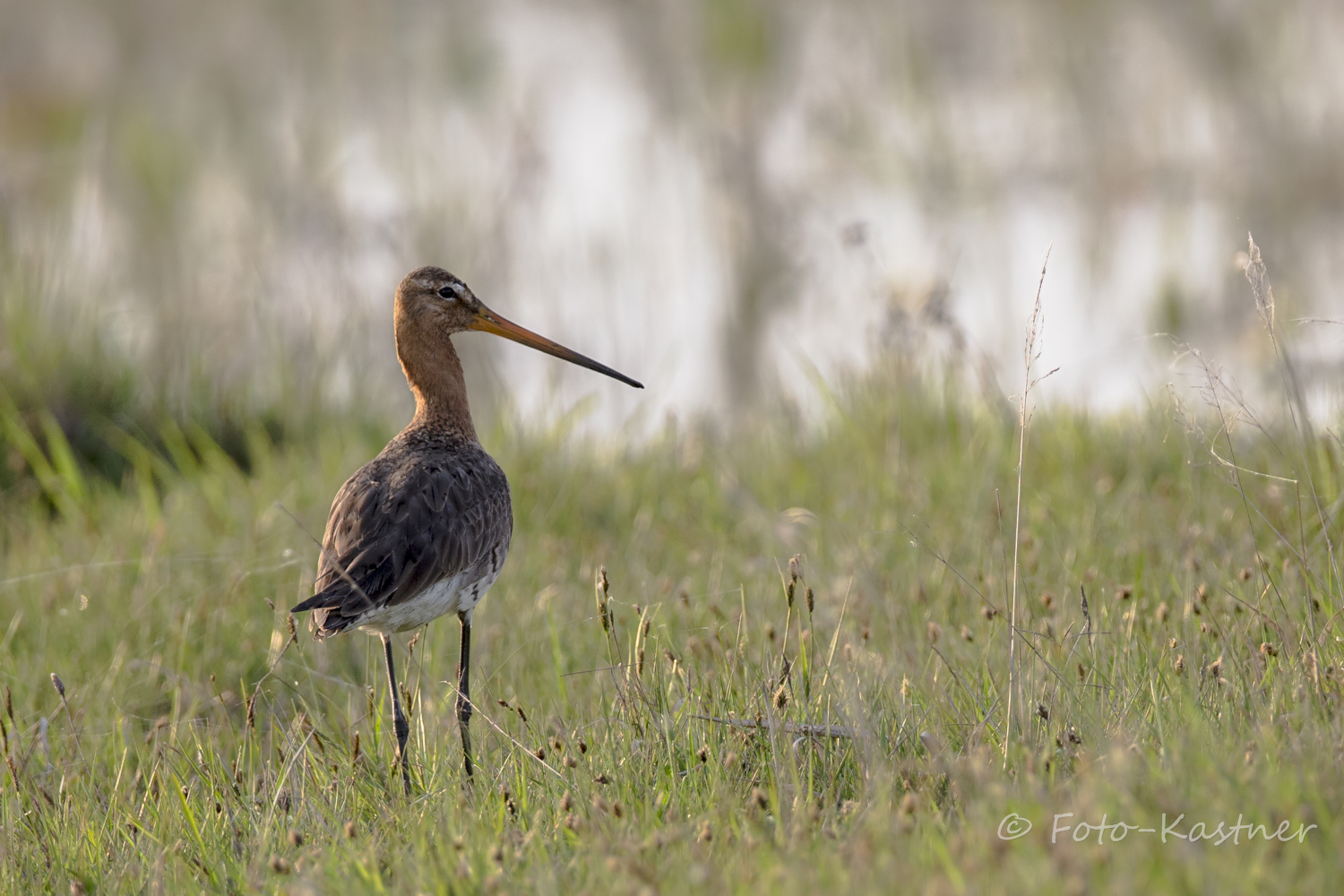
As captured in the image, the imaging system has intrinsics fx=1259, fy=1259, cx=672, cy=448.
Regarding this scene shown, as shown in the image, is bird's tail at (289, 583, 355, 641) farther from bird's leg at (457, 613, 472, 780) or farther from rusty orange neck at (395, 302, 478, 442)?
rusty orange neck at (395, 302, 478, 442)

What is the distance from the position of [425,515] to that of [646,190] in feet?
27.7

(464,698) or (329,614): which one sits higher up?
(329,614)

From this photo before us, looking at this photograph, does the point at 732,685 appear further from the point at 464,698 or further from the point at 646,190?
the point at 646,190

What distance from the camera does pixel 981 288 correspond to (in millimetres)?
8984

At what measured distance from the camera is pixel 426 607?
3.59m

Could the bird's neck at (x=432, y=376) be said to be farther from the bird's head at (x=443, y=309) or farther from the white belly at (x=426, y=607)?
the white belly at (x=426, y=607)

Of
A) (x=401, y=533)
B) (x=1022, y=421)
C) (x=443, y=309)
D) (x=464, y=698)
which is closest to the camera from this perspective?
(x=1022, y=421)

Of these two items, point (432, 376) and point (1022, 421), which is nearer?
point (1022, 421)

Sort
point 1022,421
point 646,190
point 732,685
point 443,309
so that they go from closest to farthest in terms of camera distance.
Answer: point 1022,421, point 732,685, point 443,309, point 646,190

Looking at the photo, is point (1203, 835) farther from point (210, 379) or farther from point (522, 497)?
point (210, 379)

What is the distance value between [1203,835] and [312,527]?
4369mm

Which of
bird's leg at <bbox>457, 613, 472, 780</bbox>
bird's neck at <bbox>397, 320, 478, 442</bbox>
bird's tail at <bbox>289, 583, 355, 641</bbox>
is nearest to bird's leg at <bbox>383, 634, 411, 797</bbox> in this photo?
bird's leg at <bbox>457, 613, 472, 780</bbox>

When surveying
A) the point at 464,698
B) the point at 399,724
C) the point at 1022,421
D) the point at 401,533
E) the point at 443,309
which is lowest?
the point at 399,724

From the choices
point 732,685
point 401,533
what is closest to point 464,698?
point 401,533
